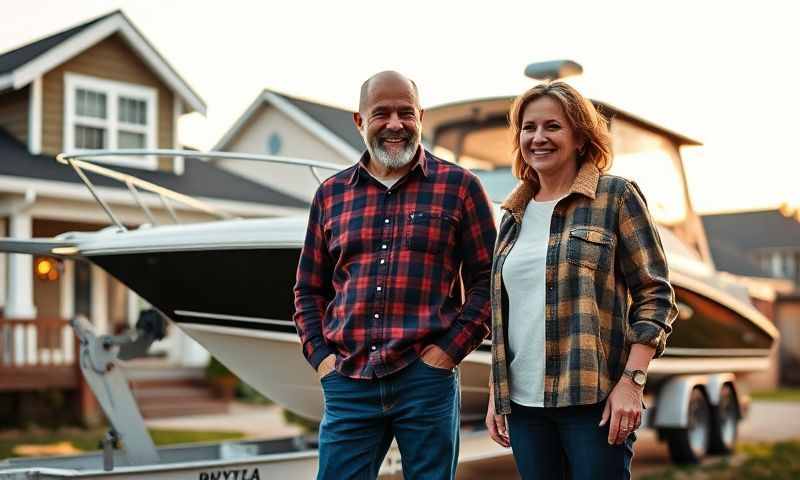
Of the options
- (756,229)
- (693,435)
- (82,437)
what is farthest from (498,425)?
(756,229)

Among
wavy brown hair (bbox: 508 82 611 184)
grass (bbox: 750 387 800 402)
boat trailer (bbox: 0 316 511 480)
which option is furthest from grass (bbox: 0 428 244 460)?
grass (bbox: 750 387 800 402)

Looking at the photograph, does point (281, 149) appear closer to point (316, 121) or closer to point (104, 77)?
point (316, 121)

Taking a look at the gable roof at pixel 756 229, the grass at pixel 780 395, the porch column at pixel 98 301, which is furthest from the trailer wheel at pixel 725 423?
the gable roof at pixel 756 229

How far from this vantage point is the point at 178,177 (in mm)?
15180

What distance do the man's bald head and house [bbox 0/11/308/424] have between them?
9.79 meters

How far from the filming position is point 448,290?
303 centimetres

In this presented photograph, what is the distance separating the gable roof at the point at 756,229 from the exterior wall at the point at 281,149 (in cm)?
2551

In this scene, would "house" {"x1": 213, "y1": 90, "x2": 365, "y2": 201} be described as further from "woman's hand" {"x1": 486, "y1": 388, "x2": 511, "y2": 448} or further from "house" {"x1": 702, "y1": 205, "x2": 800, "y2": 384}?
"house" {"x1": 702, "y1": 205, "x2": 800, "y2": 384}

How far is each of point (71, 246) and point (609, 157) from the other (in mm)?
3937

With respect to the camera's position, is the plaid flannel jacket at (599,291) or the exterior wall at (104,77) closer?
the plaid flannel jacket at (599,291)

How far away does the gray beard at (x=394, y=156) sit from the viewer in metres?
3.03

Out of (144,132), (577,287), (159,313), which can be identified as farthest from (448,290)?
(144,132)

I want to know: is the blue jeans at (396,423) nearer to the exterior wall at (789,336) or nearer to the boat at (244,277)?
the boat at (244,277)

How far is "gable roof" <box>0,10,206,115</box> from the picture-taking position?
525 inches
